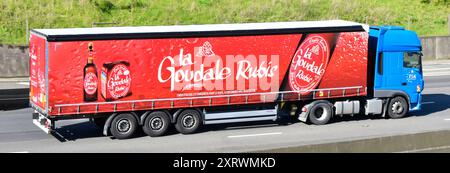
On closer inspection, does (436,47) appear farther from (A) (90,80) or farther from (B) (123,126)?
(A) (90,80)

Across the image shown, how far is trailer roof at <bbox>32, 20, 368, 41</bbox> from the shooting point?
1978 cm

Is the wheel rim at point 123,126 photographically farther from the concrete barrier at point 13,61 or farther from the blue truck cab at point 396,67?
the concrete barrier at point 13,61

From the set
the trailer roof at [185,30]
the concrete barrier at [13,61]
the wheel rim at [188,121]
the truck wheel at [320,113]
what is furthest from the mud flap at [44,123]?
the concrete barrier at [13,61]

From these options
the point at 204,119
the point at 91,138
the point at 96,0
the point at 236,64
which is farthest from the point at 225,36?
the point at 96,0

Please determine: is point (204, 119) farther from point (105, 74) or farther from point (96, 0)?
point (96, 0)

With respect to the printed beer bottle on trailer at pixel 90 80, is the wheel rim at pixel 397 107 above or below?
below

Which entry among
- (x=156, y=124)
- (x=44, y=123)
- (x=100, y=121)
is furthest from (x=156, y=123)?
(x=44, y=123)

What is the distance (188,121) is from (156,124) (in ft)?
3.22

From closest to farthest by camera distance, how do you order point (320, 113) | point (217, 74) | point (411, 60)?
point (217, 74) → point (320, 113) → point (411, 60)

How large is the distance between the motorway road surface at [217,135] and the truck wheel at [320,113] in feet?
0.83

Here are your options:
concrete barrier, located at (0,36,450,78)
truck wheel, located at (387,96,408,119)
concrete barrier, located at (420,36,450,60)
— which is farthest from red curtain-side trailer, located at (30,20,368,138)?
concrete barrier, located at (420,36,450,60)

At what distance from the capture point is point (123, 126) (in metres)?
20.6

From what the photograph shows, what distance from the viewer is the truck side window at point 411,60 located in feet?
78.9

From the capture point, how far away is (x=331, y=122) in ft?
78.2
